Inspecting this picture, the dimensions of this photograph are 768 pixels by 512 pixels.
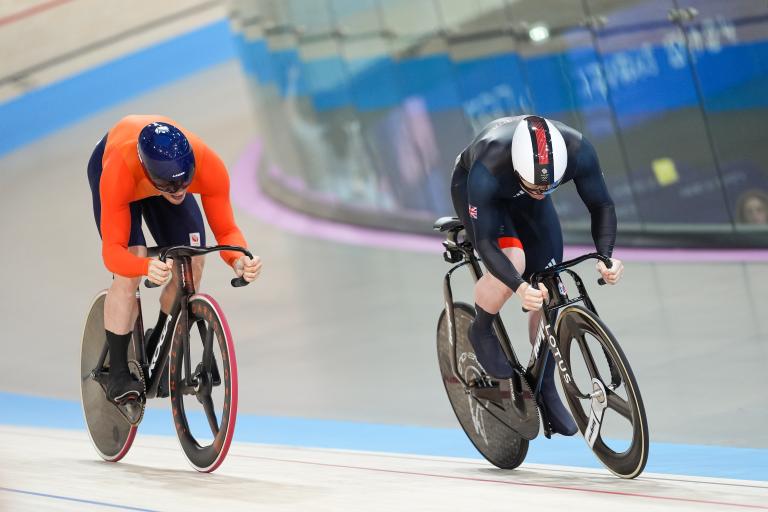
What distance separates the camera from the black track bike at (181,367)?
420 cm

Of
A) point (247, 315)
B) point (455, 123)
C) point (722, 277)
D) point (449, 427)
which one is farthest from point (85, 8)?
point (449, 427)

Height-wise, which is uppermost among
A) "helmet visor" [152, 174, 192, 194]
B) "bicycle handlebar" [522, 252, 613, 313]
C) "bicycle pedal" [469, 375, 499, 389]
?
"helmet visor" [152, 174, 192, 194]

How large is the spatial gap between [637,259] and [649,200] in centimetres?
65

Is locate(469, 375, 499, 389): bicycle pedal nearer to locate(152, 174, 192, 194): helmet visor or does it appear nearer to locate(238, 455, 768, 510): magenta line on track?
locate(238, 455, 768, 510): magenta line on track

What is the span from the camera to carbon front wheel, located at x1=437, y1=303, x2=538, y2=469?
4.41 m

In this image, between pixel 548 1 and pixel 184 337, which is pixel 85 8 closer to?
pixel 548 1

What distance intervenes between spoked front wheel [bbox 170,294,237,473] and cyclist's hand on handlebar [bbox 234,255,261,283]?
0.14 metres

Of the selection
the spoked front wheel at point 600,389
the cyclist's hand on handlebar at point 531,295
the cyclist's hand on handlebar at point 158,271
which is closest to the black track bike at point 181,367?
the cyclist's hand on handlebar at point 158,271

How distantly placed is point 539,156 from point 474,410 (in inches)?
45.5

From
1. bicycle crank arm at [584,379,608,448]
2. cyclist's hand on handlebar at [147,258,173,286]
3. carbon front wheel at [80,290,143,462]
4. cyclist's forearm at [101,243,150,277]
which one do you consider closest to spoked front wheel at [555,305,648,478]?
bicycle crank arm at [584,379,608,448]

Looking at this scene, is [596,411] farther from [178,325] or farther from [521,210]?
[178,325]

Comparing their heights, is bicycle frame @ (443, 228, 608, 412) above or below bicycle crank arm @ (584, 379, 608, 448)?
above

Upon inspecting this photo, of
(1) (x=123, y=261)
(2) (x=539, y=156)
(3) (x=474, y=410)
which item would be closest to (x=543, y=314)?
(2) (x=539, y=156)

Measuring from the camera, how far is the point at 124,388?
15.2 feet
